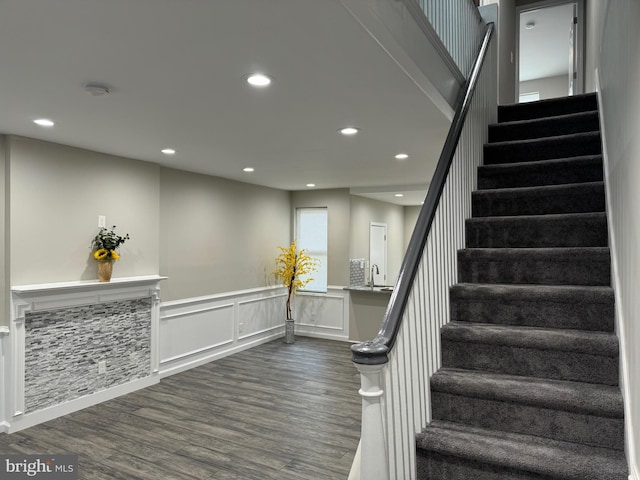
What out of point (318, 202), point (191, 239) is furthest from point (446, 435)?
point (318, 202)

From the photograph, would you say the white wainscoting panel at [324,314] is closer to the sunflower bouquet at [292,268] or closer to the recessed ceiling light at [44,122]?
the sunflower bouquet at [292,268]

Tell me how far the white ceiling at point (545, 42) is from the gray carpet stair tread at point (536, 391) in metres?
5.99

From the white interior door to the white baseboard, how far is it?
427cm

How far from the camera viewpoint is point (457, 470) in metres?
1.73

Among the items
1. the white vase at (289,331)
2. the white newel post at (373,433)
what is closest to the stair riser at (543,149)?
the white newel post at (373,433)

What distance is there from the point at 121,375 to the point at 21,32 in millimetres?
3549

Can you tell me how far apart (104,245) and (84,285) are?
1.44 feet

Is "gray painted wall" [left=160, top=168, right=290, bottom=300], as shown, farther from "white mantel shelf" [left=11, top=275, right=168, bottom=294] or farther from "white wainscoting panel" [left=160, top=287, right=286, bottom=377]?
"white mantel shelf" [left=11, top=275, right=168, bottom=294]

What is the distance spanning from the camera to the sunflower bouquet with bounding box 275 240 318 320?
6902 mm

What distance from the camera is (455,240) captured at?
8.01 feet

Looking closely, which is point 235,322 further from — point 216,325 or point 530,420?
point 530,420

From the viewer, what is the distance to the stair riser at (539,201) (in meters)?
2.57

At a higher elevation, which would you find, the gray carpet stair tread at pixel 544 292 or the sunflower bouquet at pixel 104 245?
the sunflower bouquet at pixel 104 245

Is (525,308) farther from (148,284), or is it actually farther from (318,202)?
(318,202)
